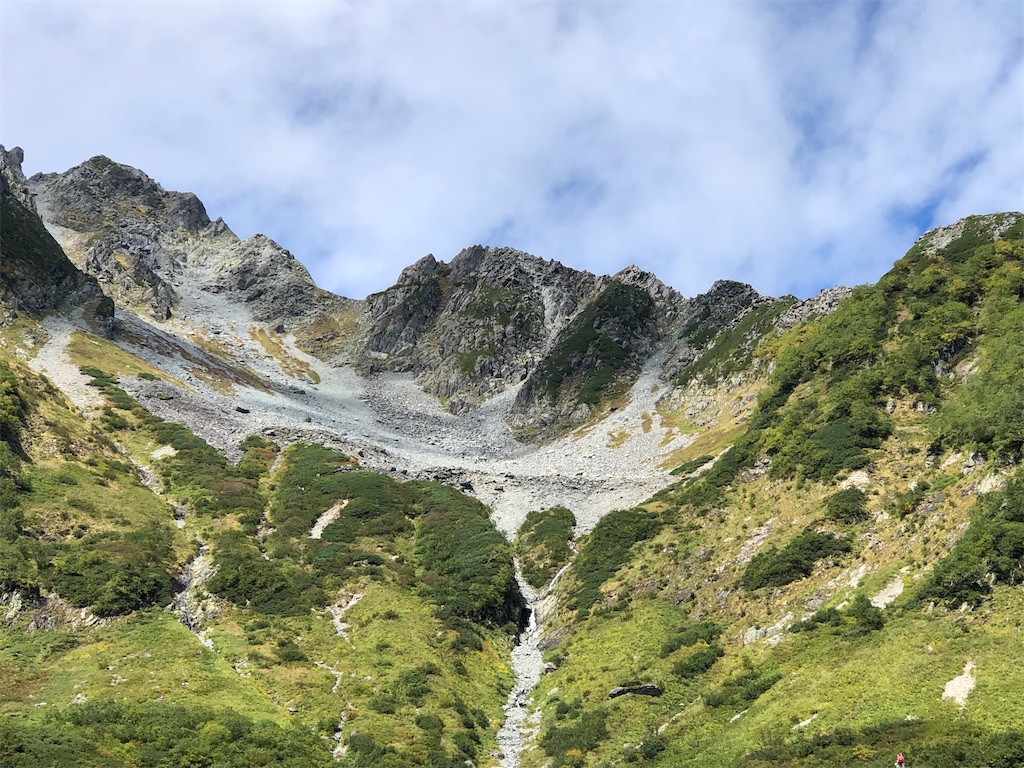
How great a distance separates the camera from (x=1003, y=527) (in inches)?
1069

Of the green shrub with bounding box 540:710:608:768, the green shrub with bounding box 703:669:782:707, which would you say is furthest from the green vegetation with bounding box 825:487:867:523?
the green shrub with bounding box 540:710:608:768

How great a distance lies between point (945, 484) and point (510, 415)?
108706 millimetres

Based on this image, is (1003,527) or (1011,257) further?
(1011,257)

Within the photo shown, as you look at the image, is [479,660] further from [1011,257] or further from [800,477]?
[1011,257]

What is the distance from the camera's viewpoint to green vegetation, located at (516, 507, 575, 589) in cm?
5553

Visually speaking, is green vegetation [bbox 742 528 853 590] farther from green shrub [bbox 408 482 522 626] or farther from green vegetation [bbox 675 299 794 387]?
green vegetation [bbox 675 299 794 387]

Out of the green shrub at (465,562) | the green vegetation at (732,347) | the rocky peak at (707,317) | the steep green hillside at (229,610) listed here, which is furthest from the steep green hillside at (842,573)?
the rocky peak at (707,317)

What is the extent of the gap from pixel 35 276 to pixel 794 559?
12712 cm

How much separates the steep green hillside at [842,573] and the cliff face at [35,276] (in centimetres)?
10300

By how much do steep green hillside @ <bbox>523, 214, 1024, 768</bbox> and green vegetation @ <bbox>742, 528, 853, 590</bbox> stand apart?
0.37 ft

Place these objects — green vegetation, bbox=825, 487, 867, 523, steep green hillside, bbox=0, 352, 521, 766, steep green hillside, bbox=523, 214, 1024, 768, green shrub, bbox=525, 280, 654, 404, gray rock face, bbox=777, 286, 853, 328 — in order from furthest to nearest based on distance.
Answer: green shrub, bbox=525, 280, 654, 404 → gray rock face, bbox=777, 286, 853, 328 → green vegetation, bbox=825, 487, 867, 523 → steep green hillside, bbox=0, 352, 521, 766 → steep green hillside, bbox=523, 214, 1024, 768

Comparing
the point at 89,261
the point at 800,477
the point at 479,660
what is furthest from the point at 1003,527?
the point at 89,261

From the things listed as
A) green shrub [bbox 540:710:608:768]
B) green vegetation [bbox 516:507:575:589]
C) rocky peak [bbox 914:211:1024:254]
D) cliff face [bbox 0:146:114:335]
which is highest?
rocky peak [bbox 914:211:1024:254]

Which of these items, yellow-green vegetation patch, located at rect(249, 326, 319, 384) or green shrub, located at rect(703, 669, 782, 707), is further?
yellow-green vegetation patch, located at rect(249, 326, 319, 384)
